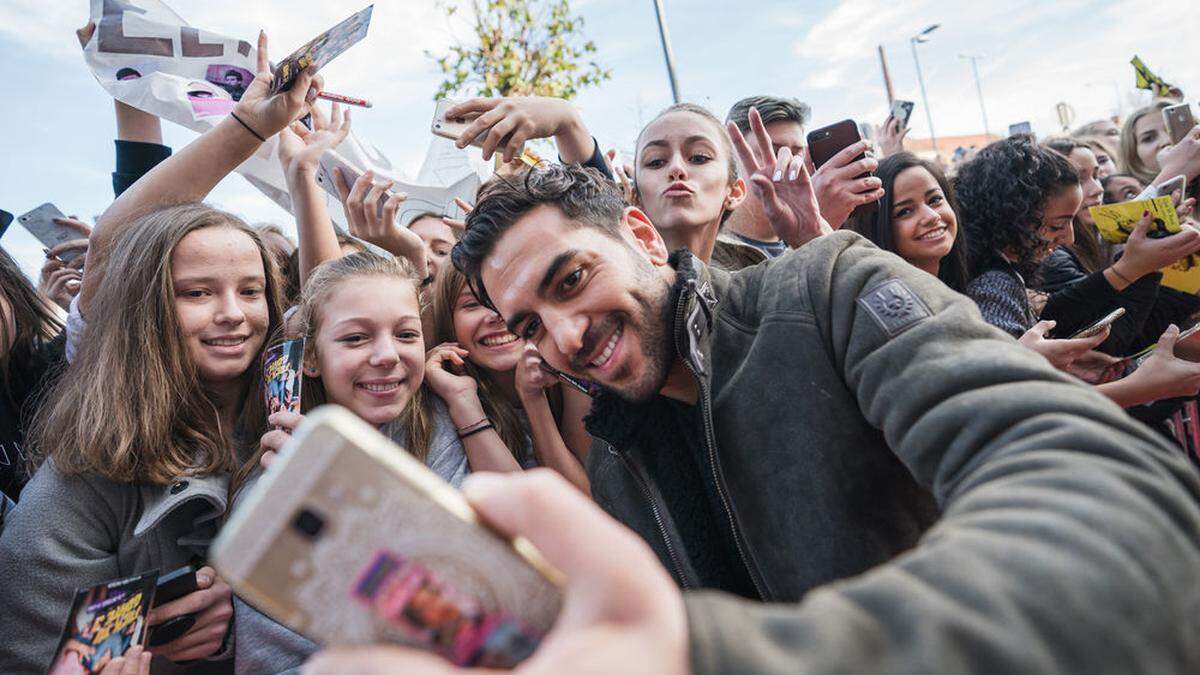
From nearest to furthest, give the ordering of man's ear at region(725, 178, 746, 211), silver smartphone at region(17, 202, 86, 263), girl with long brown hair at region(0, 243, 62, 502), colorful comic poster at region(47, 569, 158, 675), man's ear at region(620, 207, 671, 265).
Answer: colorful comic poster at region(47, 569, 158, 675), man's ear at region(620, 207, 671, 265), girl with long brown hair at region(0, 243, 62, 502), man's ear at region(725, 178, 746, 211), silver smartphone at region(17, 202, 86, 263)

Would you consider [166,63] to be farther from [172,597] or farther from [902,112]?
[902,112]

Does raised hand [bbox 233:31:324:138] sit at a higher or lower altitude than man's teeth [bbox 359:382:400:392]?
higher

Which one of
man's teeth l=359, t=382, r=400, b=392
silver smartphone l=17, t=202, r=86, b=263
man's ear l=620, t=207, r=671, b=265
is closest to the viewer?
man's ear l=620, t=207, r=671, b=265

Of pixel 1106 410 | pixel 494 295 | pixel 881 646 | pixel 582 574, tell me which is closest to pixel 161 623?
pixel 494 295

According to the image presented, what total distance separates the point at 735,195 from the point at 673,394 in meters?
1.88

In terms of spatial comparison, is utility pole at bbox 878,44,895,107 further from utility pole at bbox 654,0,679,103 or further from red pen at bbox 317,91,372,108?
red pen at bbox 317,91,372,108

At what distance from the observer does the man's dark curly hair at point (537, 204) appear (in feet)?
6.16

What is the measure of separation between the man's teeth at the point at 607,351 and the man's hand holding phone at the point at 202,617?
119 centimetres

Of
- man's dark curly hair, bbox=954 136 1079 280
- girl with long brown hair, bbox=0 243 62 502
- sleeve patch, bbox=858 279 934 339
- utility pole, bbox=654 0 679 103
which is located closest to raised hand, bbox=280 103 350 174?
girl with long brown hair, bbox=0 243 62 502

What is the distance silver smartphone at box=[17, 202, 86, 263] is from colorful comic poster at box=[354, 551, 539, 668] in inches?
166

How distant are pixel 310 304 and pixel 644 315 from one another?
59.0 inches

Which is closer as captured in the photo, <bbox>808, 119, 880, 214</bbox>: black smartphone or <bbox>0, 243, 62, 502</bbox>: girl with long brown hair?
<bbox>0, 243, 62, 502</bbox>: girl with long brown hair

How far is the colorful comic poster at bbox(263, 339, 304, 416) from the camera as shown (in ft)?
7.22

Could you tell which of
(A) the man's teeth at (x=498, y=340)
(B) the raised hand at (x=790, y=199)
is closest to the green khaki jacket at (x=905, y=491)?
(B) the raised hand at (x=790, y=199)
